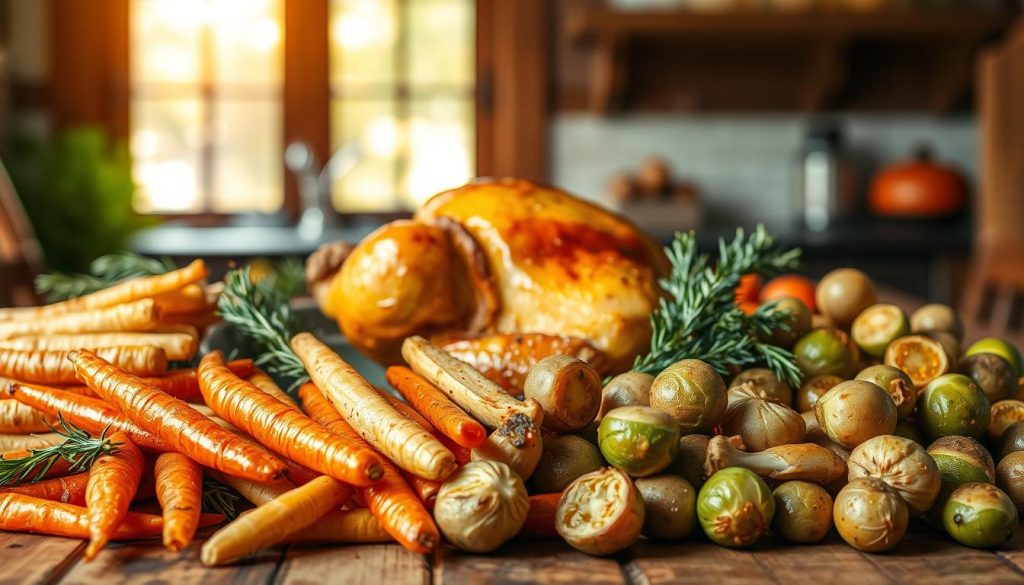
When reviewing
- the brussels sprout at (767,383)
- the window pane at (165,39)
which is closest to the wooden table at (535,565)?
the brussels sprout at (767,383)

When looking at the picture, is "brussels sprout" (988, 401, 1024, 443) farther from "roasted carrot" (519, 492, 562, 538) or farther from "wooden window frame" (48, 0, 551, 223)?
"wooden window frame" (48, 0, 551, 223)

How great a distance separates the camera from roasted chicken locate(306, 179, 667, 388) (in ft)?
4.57

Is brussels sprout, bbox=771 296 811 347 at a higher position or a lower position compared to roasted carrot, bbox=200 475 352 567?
higher

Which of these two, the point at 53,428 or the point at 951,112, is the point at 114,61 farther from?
the point at 53,428

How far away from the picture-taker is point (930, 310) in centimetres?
145

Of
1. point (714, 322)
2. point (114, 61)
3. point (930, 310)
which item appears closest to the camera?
point (714, 322)

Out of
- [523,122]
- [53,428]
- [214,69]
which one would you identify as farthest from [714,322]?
[214,69]

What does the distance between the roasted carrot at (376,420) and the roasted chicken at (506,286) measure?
0.90ft

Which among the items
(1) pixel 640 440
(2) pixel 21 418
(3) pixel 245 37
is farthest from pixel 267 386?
(3) pixel 245 37

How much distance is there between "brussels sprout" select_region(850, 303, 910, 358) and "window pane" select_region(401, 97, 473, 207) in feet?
13.3

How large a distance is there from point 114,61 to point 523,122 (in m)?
1.97

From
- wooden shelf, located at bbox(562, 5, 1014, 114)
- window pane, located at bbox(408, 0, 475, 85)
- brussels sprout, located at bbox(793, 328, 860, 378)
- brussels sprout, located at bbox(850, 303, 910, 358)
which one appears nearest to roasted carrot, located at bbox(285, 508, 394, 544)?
brussels sprout, located at bbox(793, 328, 860, 378)

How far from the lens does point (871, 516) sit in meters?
0.89

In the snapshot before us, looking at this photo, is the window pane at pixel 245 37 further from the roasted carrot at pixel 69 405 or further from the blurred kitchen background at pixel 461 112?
the roasted carrot at pixel 69 405
